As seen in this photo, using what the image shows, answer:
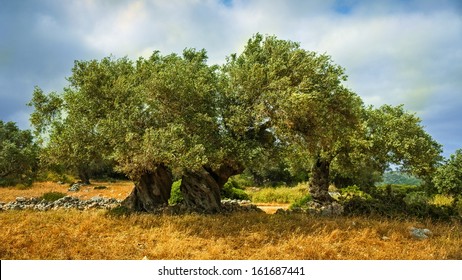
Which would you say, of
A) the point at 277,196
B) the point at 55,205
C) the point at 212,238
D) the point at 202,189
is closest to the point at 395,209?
the point at 202,189

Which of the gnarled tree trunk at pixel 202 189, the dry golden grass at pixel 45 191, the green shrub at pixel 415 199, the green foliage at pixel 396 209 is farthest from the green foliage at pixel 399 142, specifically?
the dry golden grass at pixel 45 191

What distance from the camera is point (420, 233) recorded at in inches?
650

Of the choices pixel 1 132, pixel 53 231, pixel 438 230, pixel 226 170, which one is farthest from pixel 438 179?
pixel 1 132

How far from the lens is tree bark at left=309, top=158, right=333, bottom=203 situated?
2842 centimetres

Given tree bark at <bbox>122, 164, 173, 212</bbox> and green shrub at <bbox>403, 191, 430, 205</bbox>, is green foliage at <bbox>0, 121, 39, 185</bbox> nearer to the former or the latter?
tree bark at <bbox>122, 164, 173, 212</bbox>

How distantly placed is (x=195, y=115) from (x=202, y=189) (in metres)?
5.21

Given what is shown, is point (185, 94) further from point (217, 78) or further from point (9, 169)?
point (9, 169)

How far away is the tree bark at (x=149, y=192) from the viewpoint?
69.9 feet

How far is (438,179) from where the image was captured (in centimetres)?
3088

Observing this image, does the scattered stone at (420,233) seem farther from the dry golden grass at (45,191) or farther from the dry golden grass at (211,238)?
the dry golden grass at (45,191)

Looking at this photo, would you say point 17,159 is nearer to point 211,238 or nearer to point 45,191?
point 45,191

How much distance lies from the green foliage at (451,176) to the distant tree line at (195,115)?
44.8ft

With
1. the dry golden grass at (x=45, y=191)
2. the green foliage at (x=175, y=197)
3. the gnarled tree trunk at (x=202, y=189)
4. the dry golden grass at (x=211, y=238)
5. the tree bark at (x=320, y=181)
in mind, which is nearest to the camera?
the dry golden grass at (x=211, y=238)

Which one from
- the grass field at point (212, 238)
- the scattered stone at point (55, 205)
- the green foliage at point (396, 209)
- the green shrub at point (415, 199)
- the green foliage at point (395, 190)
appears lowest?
the grass field at point (212, 238)
